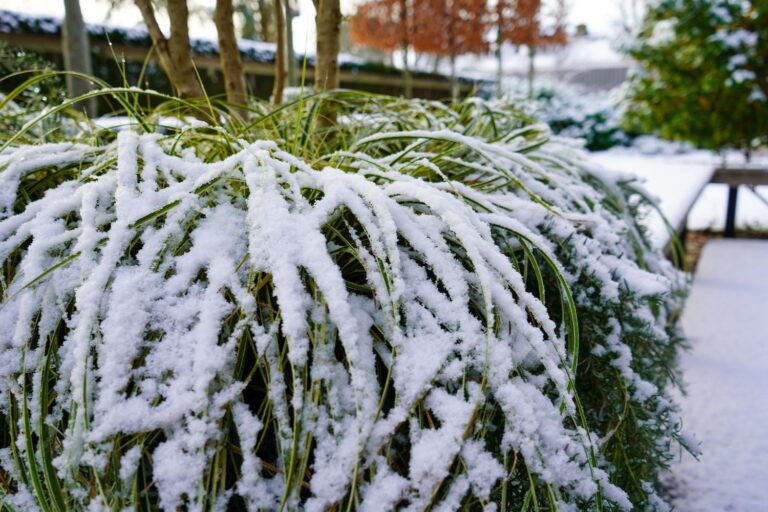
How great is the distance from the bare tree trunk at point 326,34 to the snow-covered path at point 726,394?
1.08 metres

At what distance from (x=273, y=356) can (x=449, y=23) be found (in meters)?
10.3

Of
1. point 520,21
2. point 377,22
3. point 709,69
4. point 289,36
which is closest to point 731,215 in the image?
→ point 709,69

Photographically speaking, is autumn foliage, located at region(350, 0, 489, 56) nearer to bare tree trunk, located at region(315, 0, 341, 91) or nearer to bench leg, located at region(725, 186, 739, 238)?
bench leg, located at region(725, 186, 739, 238)

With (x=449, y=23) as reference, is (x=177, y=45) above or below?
below

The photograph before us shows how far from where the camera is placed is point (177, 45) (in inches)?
49.7

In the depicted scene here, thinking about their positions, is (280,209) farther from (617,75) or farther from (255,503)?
(617,75)

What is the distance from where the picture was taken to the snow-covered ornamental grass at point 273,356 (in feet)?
1.66

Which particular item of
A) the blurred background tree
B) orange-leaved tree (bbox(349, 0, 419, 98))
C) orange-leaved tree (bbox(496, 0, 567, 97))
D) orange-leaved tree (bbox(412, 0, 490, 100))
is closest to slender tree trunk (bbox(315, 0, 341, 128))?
the blurred background tree

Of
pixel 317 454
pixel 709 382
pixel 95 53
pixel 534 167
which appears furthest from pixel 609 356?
pixel 95 53

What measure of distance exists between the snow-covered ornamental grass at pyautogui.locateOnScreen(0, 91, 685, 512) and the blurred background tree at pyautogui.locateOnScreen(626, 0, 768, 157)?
4363 mm

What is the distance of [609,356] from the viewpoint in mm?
768

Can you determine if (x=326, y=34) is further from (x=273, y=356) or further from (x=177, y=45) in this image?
(x=273, y=356)

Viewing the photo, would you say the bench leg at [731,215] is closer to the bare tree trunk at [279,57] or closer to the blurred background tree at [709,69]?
the blurred background tree at [709,69]

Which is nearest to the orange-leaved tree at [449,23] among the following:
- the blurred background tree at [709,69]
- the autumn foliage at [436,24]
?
the autumn foliage at [436,24]
